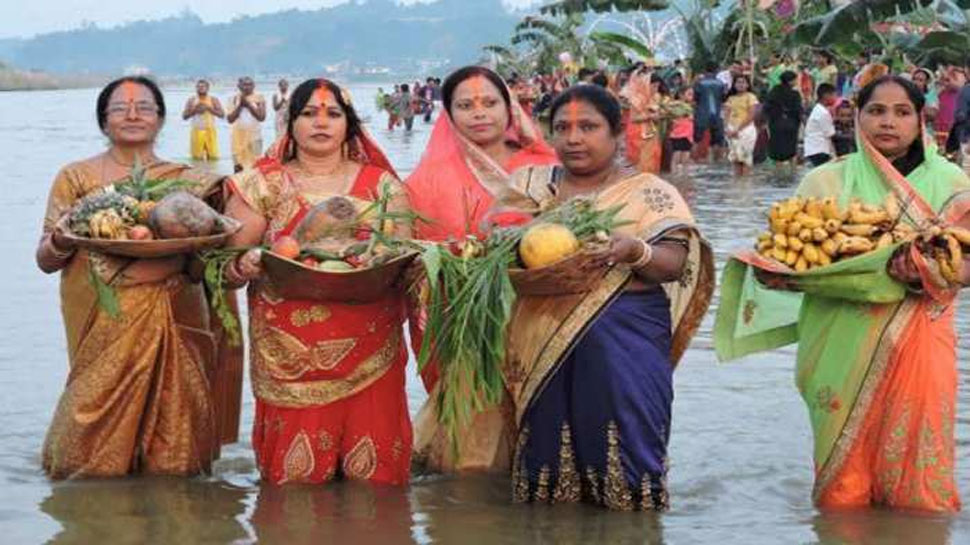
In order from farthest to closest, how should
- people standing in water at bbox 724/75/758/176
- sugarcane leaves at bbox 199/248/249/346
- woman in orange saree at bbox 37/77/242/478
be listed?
people standing in water at bbox 724/75/758/176 < woman in orange saree at bbox 37/77/242/478 < sugarcane leaves at bbox 199/248/249/346

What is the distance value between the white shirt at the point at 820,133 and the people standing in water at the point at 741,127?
3142 millimetres

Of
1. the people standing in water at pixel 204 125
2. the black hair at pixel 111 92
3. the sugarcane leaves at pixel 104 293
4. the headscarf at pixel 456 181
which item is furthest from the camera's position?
the people standing in water at pixel 204 125

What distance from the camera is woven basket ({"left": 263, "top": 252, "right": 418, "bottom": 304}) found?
220 inches

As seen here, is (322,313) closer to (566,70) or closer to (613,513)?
(613,513)

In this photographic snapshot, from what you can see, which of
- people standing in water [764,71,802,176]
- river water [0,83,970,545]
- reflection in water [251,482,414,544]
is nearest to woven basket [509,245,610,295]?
river water [0,83,970,545]

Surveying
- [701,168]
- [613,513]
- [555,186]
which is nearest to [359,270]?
[555,186]

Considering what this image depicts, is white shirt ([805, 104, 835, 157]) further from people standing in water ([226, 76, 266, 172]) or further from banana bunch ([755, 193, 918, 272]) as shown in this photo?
banana bunch ([755, 193, 918, 272])

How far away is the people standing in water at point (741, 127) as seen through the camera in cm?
2153

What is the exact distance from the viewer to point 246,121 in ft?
74.2

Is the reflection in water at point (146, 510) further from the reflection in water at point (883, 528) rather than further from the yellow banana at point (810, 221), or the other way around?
the yellow banana at point (810, 221)

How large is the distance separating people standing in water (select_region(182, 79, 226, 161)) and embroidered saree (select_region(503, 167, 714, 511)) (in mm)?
19641

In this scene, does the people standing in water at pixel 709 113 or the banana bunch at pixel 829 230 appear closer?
the banana bunch at pixel 829 230

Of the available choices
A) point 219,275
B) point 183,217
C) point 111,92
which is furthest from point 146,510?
point 111,92

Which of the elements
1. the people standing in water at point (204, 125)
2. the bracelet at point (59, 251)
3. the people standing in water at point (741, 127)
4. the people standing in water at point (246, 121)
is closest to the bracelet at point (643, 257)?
the bracelet at point (59, 251)
